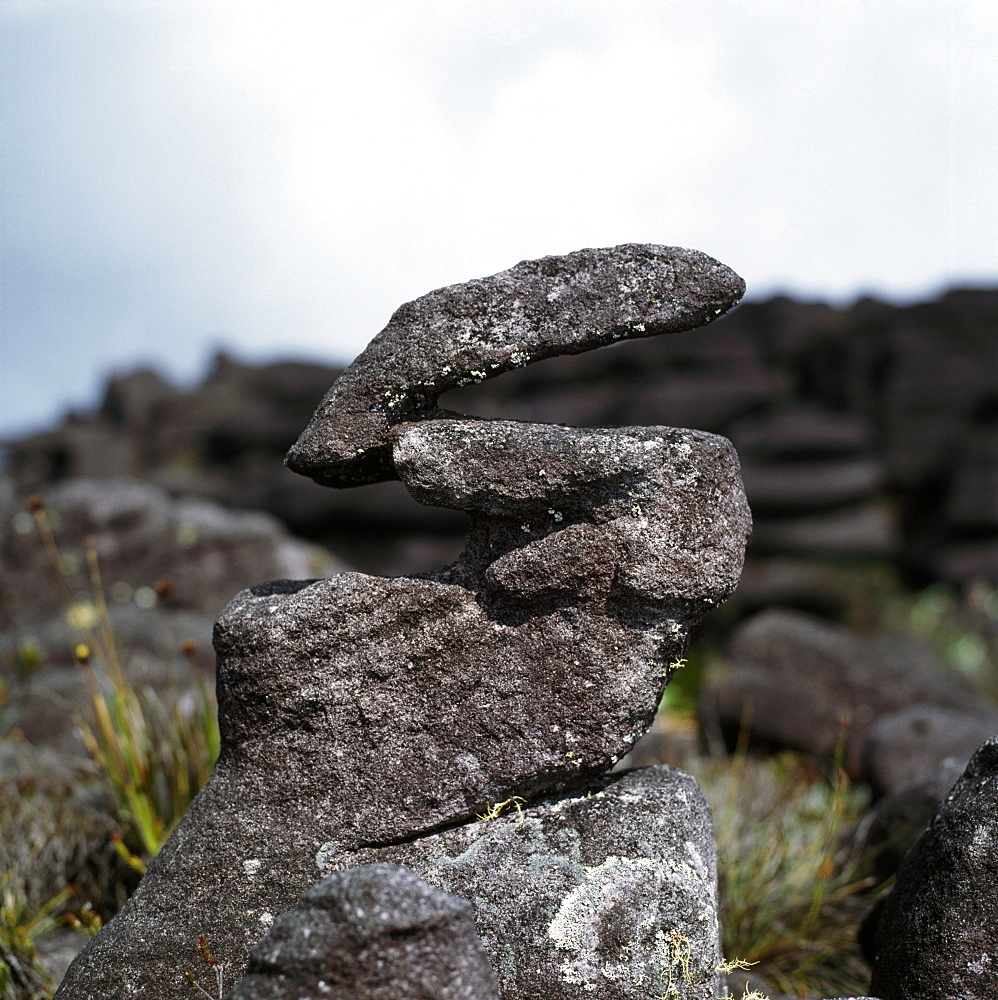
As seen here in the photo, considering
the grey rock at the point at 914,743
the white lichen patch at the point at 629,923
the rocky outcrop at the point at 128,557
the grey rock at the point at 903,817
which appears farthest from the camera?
the rocky outcrop at the point at 128,557

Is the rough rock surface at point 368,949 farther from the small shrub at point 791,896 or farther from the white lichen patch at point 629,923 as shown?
the small shrub at point 791,896

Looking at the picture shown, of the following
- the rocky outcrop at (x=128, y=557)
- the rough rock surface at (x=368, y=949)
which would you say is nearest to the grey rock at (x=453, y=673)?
the rough rock surface at (x=368, y=949)

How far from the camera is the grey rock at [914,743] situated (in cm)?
484

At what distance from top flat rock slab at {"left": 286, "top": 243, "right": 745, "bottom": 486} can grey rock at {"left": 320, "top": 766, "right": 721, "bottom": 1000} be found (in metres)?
1.03

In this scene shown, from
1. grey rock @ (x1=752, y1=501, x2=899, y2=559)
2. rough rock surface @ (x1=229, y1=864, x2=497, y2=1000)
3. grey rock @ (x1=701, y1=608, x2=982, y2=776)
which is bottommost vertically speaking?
grey rock @ (x1=752, y1=501, x2=899, y2=559)

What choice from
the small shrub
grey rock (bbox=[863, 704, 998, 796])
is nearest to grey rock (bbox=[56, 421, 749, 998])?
the small shrub

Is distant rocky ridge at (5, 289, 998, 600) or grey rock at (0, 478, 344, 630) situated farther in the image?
distant rocky ridge at (5, 289, 998, 600)

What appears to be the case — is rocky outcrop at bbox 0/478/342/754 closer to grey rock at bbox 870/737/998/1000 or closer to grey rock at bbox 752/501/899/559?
grey rock at bbox 870/737/998/1000

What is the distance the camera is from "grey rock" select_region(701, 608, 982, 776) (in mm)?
6148

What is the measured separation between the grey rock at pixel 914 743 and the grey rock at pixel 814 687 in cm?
81

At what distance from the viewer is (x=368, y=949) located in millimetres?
Answer: 1590

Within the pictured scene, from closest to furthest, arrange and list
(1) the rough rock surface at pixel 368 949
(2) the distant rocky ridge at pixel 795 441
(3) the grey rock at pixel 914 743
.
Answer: (1) the rough rock surface at pixel 368 949
(3) the grey rock at pixel 914 743
(2) the distant rocky ridge at pixel 795 441

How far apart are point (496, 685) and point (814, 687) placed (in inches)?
190

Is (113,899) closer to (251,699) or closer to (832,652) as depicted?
(251,699)
